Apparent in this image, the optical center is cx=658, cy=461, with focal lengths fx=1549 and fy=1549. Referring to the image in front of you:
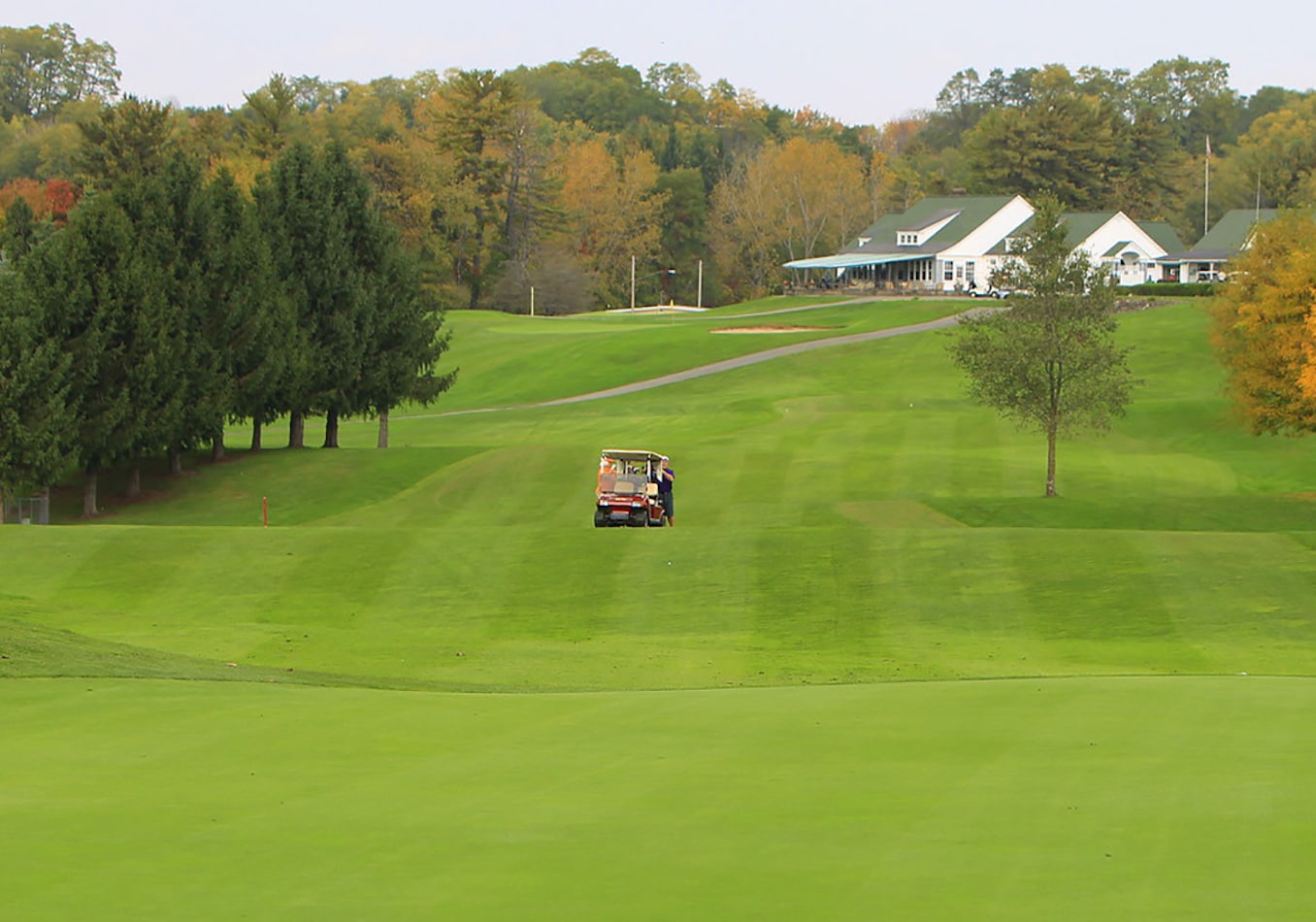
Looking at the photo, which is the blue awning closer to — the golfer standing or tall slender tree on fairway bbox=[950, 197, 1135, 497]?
tall slender tree on fairway bbox=[950, 197, 1135, 497]

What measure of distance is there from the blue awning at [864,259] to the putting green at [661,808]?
108m

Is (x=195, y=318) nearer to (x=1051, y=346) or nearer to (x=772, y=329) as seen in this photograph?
(x=1051, y=346)

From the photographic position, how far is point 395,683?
19.7 m

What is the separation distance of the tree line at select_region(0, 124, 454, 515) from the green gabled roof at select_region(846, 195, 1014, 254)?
70039mm

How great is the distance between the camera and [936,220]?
12338cm

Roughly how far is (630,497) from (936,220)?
92.7 meters

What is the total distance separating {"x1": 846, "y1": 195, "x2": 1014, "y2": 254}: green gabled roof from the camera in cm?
11988

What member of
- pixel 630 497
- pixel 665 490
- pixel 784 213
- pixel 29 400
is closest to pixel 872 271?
pixel 784 213

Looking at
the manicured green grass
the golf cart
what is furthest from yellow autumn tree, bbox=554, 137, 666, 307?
the golf cart

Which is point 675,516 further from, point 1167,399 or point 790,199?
point 790,199

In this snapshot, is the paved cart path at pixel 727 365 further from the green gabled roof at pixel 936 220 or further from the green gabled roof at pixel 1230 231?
the green gabled roof at pixel 1230 231

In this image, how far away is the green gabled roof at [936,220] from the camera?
393ft

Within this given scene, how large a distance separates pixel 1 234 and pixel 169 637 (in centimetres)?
3351

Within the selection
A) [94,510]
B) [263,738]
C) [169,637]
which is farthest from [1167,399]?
[263,738]
